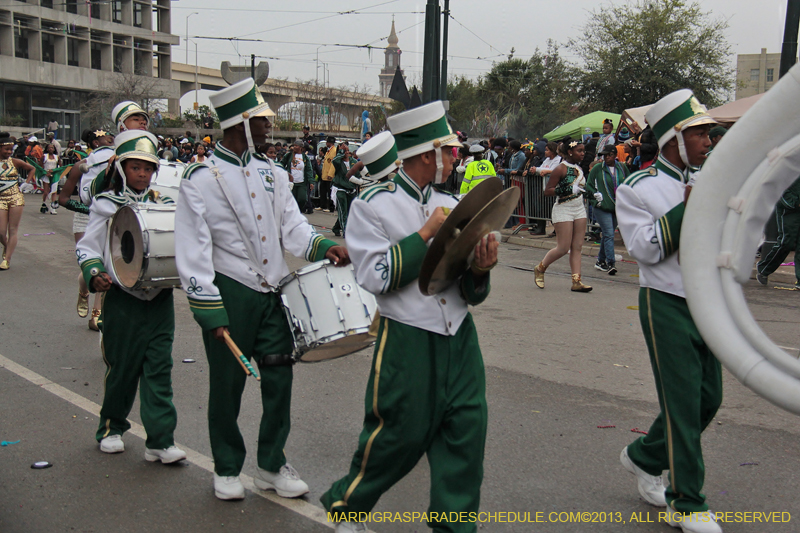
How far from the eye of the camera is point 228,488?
4.10 metres

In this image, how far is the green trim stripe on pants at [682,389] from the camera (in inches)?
145

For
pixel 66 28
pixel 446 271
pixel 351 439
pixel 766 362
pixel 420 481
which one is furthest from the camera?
pixel 66 28

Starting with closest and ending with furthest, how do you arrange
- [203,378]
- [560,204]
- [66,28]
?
[203,378]
[560,204]
[66,28]

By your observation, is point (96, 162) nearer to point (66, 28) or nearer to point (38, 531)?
point (38, 531)

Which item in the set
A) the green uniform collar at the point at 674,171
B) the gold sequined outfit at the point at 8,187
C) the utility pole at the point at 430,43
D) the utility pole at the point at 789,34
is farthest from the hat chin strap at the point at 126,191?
the utility pole at the point at 430,43

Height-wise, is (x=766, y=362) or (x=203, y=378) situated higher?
(x=766, y=362)

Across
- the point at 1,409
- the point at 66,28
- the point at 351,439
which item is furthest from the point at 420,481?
the point at 66,28

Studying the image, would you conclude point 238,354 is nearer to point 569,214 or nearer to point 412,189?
point 412,189

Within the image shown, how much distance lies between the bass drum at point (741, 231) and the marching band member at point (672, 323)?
56.1 inches

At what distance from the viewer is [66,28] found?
6581cm

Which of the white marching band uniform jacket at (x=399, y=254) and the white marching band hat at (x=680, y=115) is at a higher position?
the white marching band hat at (x=680, y=115)

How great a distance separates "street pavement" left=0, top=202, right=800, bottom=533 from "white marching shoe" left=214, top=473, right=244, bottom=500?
0.16 ft

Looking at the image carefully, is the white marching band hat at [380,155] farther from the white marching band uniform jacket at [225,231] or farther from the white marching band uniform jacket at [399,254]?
the white marching band uniform jacket at [225,231]

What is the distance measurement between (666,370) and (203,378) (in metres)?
3.87
